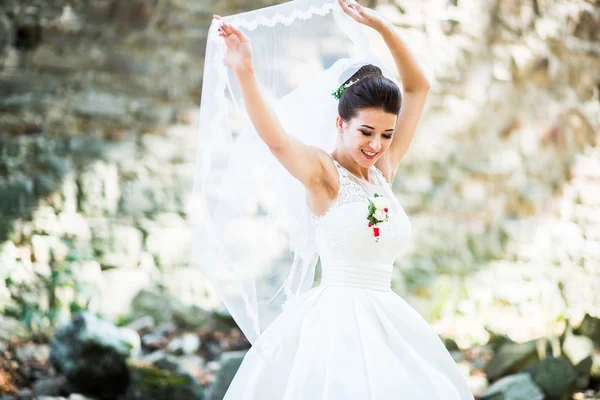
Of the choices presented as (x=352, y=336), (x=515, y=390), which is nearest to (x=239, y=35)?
(x=352, y=336)

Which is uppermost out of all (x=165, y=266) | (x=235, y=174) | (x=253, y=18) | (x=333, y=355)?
(x=253, y=18)

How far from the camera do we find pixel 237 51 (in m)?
2.14

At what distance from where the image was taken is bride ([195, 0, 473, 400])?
215cm

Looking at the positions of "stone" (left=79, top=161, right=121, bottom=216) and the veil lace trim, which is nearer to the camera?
the veil lace trim

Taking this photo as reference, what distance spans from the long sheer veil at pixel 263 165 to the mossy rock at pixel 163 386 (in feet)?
4.70

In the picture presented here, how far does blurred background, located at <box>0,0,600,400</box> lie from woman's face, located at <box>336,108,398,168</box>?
2.03 m

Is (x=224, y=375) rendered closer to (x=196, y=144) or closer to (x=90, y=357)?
(x=90, y=357)

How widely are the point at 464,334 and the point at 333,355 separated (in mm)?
3403

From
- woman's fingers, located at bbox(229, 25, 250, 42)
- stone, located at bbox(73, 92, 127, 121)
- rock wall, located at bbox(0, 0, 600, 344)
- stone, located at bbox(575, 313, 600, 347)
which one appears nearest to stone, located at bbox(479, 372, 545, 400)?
stone, located at bbox(575, 313, 600, 347)

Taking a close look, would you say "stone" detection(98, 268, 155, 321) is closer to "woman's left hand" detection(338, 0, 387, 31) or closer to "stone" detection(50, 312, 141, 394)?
"stone" detection(50, 312, 141, 394)

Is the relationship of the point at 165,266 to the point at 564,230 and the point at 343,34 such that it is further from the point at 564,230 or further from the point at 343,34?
the point at 564,230

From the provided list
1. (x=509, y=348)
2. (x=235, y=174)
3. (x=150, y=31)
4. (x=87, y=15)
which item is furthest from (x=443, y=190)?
(x=235, y=174)

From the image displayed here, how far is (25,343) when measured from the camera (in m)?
4.50

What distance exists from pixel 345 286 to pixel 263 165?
55cm
